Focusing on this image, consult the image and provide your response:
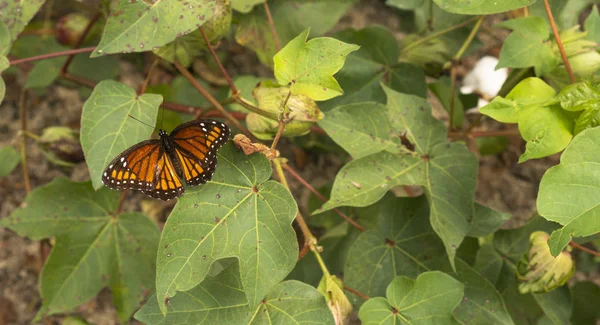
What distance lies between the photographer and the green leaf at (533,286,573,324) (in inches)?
43.1

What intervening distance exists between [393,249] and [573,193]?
0.37 meters

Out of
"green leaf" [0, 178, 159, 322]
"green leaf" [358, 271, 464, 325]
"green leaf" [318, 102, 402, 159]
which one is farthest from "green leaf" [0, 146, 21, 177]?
"green leaf" [358, 271, 464, 325]

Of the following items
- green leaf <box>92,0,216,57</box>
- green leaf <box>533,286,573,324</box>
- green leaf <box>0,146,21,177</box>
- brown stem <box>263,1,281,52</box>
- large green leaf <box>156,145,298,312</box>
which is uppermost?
green leaf <box>92,0,216,57</box>

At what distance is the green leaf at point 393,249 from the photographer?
1.07 metres

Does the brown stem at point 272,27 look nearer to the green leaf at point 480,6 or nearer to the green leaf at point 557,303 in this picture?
the green leaf at point 480,6

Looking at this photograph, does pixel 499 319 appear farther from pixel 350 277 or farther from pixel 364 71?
pixel 364 71

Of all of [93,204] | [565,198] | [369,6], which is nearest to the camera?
[565,198]

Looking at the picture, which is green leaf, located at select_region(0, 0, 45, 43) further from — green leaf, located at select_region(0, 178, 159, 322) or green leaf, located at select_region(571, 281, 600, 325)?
green leaf, located at select_region(571, 281, 600, 325)

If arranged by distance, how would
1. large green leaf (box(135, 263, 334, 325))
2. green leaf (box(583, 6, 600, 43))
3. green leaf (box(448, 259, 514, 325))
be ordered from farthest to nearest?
green leaf (box(583, 6, 600, 43)) → green leaf (box(448, 259, 514, 325)) → large green leaf (box(135, 263, 334, 325))

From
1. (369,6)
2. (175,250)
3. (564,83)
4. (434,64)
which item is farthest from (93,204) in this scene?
(369,6)

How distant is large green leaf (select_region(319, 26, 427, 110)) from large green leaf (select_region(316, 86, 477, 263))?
203 millimetres

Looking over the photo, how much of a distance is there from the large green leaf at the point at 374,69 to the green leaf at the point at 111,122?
0.45 m

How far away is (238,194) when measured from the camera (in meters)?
0.91

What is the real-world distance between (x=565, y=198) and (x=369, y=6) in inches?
48.6
